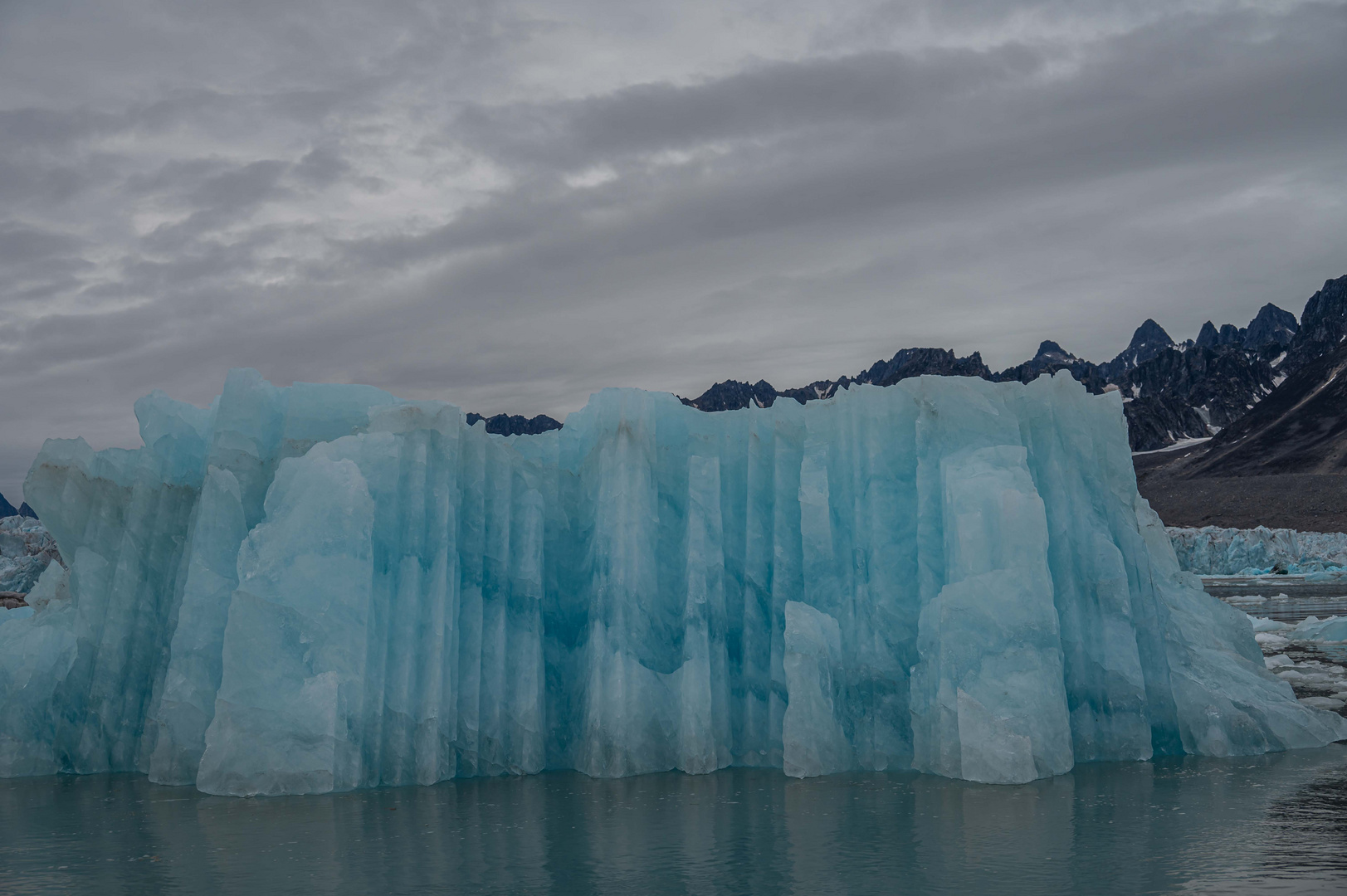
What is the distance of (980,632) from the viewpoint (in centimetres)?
1565

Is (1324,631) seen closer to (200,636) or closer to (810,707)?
(810,707)

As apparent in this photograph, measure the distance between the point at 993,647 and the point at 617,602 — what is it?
6.26 metres

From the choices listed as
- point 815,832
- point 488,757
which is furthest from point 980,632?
point 488,757

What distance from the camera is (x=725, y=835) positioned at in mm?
11922

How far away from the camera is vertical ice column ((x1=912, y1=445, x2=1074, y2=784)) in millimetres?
15016

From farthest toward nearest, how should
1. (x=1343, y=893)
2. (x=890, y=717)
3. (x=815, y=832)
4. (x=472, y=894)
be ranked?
(x=890, y=717), (x=815, y=832), (x=472, y=894), (x=1343, y=893)

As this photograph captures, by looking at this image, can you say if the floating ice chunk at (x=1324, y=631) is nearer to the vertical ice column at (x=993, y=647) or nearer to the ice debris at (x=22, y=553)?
the vertical ice column at (x=993, y=647)

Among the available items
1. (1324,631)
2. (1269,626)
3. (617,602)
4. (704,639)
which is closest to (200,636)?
(617,602)

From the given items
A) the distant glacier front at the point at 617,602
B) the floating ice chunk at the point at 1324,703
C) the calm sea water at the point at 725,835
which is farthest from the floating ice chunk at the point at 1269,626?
the calm sea water at the point at 725,835

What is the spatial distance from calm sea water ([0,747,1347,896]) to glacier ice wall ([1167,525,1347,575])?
65797 millimetres

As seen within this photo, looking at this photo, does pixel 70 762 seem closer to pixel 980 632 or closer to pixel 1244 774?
pixel 980 632

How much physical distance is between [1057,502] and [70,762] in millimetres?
18592

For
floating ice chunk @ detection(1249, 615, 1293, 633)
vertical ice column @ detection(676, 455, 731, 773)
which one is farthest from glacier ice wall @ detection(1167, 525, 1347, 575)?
vertical ice column @ detection(676, 455, 731, 773)

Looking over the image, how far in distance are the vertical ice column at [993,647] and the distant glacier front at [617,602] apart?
0.05m
